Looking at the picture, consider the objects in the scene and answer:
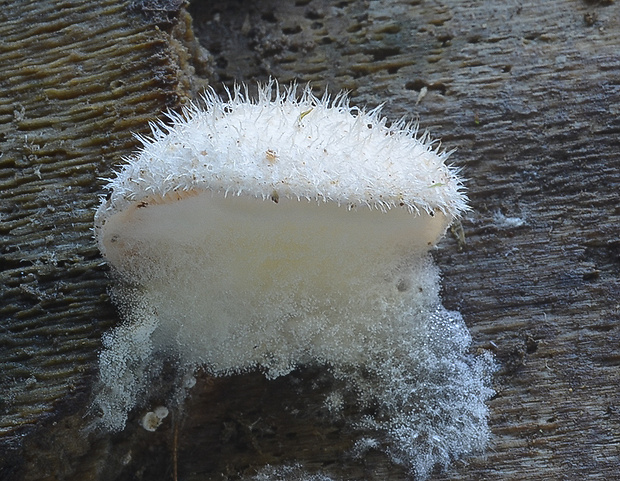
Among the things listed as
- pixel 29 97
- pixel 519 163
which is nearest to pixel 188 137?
pixel 29 97

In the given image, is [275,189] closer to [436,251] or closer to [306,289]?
[306,289]

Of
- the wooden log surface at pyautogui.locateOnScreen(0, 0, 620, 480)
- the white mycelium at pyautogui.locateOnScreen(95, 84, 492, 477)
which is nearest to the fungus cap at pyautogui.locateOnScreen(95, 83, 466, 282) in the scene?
the white mycelium at pyautogui.locateOnScreen(95, 84, 492, 477)

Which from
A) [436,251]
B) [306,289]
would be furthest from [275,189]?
[436,251]

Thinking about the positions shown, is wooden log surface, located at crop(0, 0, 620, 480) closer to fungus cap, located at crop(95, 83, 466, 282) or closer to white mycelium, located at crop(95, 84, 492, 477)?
white mycelium, located at crop(95, 84, 492, 477)

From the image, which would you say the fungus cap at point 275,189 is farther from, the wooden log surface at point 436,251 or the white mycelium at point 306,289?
the wooden log surface at point 436,251

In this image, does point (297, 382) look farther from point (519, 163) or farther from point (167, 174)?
point (519, 163)

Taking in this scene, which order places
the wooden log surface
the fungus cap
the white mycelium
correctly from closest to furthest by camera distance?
1. the fungus cap
2. the white mycelium
3. the wooden log surface
